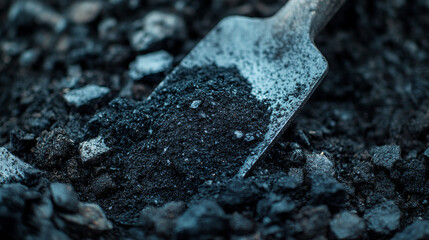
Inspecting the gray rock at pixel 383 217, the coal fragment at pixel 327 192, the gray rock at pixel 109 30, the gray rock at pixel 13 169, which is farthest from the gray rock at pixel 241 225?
the gray rock at pixel 109 30

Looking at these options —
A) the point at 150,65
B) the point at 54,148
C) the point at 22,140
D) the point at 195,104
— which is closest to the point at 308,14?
the point at 195,104

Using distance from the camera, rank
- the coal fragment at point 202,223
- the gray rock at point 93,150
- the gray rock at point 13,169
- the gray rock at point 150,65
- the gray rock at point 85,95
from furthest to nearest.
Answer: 1. the gray rock at point 150,65
2. the gray rock at point 85,95
3. the gray rock at point 93,150
4. the gray rock at point 13,169
5. the coal fragment at point 202,223

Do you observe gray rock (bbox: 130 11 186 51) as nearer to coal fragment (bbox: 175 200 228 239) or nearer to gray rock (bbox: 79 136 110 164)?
gray rock (bbox: 79 136 110 164)

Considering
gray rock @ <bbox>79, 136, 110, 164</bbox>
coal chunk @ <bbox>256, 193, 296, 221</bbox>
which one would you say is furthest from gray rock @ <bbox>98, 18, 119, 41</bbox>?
coal chunk @ <bbox>256, 193, 296, 221</bbox>

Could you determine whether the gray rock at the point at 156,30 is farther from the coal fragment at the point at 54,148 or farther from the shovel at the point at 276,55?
the coal fragment at the point at 54,148

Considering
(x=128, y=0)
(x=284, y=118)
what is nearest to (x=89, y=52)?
(x=128, y=0)

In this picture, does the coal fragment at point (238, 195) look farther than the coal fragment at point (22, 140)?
No
